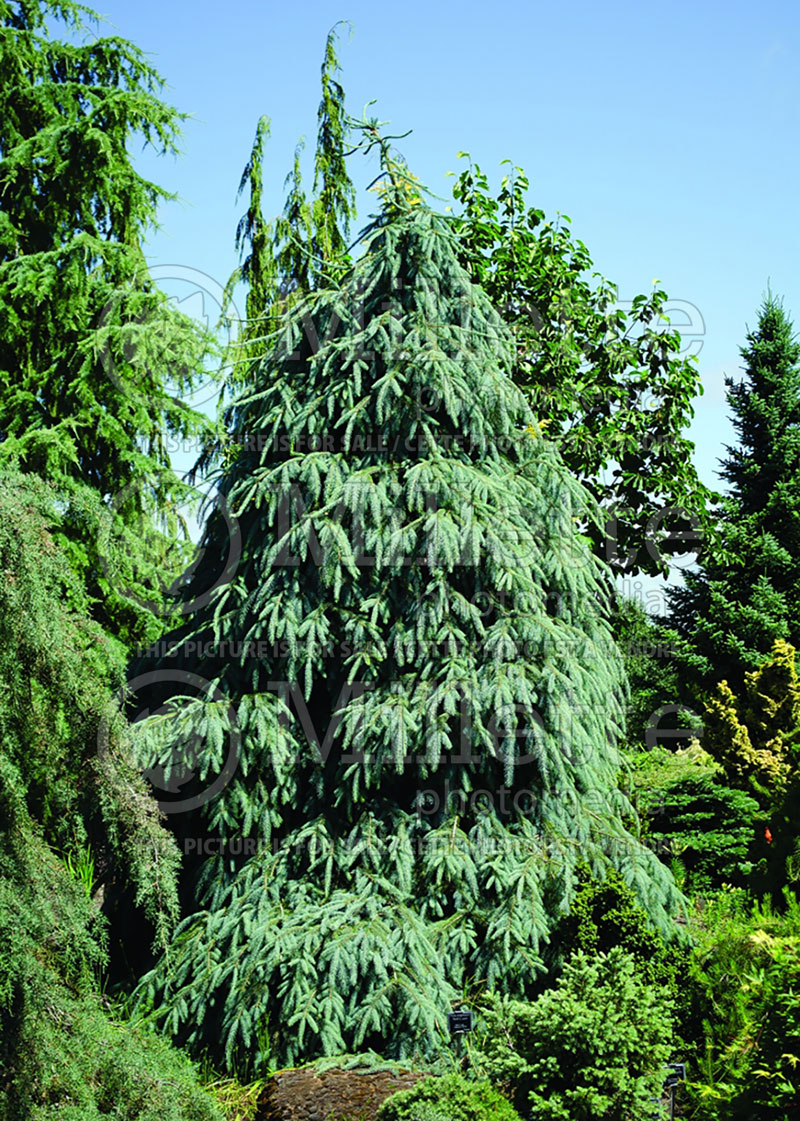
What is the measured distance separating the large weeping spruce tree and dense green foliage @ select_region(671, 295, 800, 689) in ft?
30.9

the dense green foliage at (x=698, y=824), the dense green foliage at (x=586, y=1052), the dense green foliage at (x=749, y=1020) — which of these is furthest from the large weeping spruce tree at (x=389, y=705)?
the dense green foliage at (x=698, y=824)

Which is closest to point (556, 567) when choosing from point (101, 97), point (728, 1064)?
point (728, 1064)

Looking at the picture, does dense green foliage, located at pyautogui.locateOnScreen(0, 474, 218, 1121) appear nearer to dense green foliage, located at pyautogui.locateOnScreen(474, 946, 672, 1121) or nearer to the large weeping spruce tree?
the large weeping spruce tree

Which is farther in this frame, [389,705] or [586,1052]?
[389,705]

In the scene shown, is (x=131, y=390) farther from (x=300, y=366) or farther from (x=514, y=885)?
(x=514, y=885)

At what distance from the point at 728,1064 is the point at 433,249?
5.33 meters

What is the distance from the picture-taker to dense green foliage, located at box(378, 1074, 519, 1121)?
4559 mm

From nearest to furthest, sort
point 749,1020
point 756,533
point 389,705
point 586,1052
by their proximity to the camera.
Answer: point 586,1052
point 749,1020
point 389,705
point 756,533

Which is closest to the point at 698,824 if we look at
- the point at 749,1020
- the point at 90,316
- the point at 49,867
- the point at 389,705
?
the point at 749,1020

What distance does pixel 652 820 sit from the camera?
404 inches

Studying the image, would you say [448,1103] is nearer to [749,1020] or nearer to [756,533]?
[749,1020]

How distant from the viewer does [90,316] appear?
452 inches

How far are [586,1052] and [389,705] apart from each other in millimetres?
2308

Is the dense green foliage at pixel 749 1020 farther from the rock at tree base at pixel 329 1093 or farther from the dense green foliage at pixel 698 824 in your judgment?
the dense green foliage at pixel 698 824
